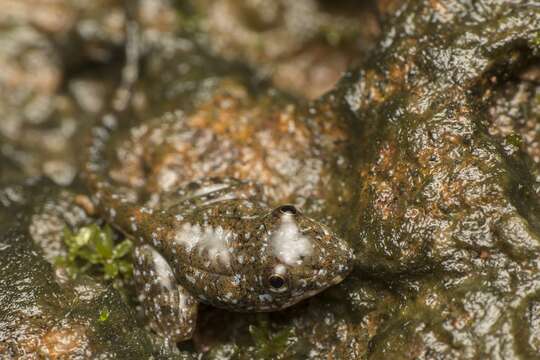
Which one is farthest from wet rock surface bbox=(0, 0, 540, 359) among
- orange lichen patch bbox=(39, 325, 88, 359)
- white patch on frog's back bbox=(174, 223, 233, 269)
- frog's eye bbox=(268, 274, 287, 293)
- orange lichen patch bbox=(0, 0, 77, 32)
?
orange lichen patch bbox=(0, 0, 77, 32)

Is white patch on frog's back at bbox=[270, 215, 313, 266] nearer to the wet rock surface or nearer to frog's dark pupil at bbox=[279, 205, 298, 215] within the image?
frog's dark pupil at bbox=[279, 205, 298, 215]

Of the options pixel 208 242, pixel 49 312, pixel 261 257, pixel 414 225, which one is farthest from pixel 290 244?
pixel 49 312

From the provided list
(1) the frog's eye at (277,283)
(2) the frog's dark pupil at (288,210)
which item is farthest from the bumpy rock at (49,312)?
(2) the frog's dark pupil at (288,210)

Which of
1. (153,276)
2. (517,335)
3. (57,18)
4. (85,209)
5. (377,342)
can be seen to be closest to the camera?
(517,335)

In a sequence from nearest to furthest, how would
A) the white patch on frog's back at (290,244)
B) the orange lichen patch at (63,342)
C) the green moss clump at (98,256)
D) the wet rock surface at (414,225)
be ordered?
1. the wet rock surface at (414,225)
2. the orange lichen patch at (63,342)
3. the white patch on frog's back at (290,244)
4. the green moss clump at (98,256)

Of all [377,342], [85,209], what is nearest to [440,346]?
[377,342]

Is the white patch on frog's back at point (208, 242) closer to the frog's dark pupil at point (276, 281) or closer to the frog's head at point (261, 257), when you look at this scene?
the frog's head at point (261, 257)

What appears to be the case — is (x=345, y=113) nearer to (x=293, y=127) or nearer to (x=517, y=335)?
(x=293, y=127)
